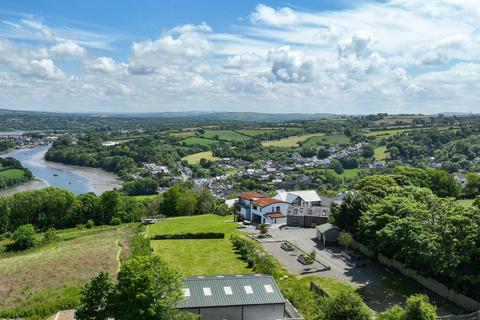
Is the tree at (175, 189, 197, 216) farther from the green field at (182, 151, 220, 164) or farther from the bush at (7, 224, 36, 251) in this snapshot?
the green field at (182, 151, 220, 164)

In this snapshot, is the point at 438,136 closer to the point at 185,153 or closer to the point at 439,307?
the point at 185,153

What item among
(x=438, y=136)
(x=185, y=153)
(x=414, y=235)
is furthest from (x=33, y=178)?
(x=438, y=136)

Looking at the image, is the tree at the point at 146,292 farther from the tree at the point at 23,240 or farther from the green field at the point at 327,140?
the green field at the point at 327,140

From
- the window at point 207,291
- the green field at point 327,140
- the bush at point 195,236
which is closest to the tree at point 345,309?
the window at point 207,291

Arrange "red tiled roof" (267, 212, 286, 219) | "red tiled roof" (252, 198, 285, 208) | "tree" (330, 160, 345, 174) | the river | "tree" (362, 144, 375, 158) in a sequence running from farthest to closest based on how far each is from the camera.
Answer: "tree" (362, 144, 375, 158) → "tree" (330, 160, 345, 174) → the river → "red tiled roof" (252, 198, 285, 208) → "red tiled roof" (267, 212, 286, 219)

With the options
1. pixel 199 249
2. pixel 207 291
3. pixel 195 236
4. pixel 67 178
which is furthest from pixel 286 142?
pixel 207 291

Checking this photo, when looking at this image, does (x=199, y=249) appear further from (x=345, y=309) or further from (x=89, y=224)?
(x=345, y=309)

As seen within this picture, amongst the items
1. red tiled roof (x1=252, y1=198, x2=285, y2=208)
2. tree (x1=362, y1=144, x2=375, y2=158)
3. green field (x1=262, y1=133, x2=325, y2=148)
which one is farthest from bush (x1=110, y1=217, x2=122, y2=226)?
green field (x1=262, y1=133, x2=325, y2=148)
